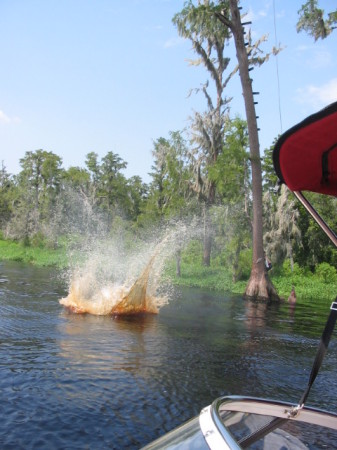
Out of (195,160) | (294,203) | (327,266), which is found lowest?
(327,266)

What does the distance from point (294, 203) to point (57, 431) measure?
29.7 metres

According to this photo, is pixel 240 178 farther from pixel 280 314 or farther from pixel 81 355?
pixel 81 355

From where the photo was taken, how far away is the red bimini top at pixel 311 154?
2602 millimetres

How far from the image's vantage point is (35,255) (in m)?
39.7

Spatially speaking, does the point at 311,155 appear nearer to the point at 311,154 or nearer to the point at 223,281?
the point at 311,154

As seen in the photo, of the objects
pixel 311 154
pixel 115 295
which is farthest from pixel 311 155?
pixel 115 295

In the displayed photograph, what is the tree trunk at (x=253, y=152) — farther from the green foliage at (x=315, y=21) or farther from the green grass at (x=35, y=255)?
the green grass at (x=35, y=255)

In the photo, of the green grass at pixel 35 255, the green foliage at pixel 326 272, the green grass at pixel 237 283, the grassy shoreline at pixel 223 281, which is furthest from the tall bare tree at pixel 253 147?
the green grass at pixel 35 255

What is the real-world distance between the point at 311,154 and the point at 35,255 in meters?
39.2

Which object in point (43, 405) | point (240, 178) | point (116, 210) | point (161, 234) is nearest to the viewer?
point (43, 405)

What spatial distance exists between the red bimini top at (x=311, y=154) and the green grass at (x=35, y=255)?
99.4 feet

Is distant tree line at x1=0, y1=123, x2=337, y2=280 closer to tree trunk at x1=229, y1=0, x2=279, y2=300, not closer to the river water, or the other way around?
tree trunk at x1=229, y1=0, x2=279, y2=300

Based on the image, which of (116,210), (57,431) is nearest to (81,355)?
(57,431)

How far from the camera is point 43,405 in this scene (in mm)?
5902
